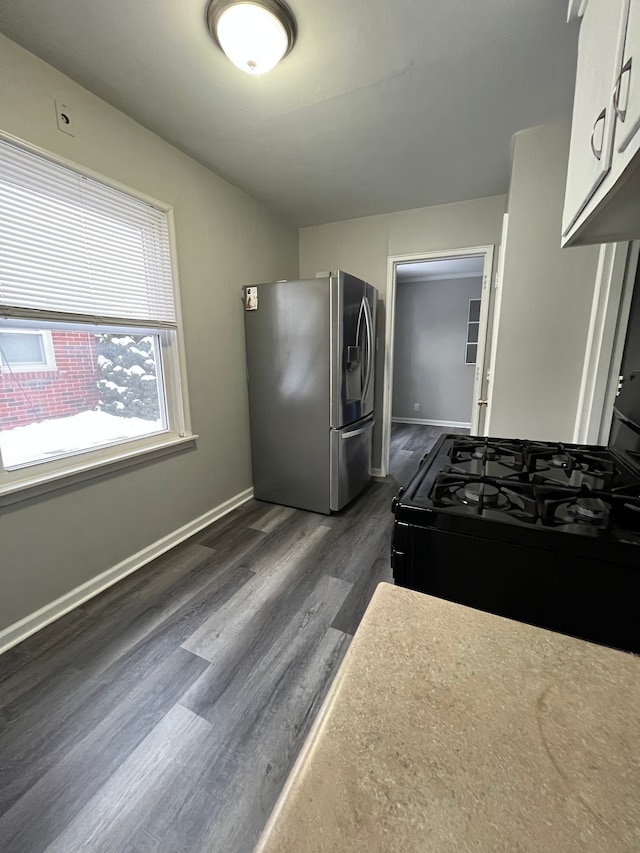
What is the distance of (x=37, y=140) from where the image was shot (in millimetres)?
1510

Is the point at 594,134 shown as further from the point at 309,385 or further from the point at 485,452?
the point at 309,385

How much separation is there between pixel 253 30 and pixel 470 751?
2030 millimetres

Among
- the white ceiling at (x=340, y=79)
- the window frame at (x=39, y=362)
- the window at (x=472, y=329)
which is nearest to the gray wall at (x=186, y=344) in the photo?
the white ceiling at (x=340, y=79)

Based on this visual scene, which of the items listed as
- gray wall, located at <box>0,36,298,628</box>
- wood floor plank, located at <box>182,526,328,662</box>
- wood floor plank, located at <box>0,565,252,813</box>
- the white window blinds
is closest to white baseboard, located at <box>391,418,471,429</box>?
gray wall, located at <box>0,36,298,628</box>

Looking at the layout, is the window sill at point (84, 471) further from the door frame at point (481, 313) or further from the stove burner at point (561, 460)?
the stove burner at point (561, 460)

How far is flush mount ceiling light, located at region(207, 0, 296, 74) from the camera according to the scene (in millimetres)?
1230

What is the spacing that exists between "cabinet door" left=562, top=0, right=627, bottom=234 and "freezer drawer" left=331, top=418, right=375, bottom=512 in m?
1.82

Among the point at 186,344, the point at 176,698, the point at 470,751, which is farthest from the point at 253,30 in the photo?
the point at 176,698

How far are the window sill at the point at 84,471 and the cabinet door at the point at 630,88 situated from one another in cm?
218

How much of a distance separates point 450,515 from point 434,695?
0.48 metres

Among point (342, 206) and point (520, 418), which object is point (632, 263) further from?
point (342, 206)

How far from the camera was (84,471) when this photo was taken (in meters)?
1.77

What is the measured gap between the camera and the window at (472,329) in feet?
17.6

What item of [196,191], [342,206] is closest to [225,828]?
[196,191]
